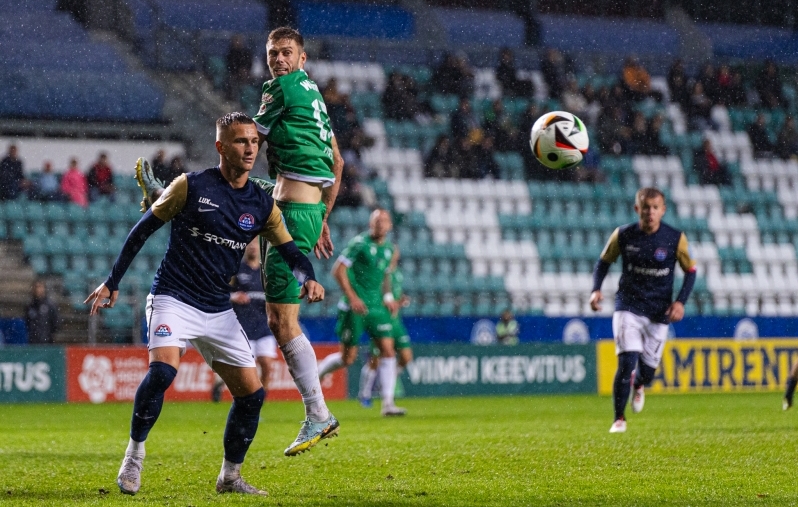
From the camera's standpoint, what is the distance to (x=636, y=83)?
25797 millimetres

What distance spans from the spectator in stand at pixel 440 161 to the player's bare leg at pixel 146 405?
17.0 metres

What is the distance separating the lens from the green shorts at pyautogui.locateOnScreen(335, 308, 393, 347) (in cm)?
1349

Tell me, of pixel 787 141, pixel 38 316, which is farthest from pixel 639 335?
pixel 787 141

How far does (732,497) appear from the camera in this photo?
19.1 ft

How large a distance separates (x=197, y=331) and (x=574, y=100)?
19.6 meters

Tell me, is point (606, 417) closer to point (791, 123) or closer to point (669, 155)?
point (669, 155)

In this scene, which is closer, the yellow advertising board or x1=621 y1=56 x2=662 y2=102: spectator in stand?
the yellow advertising board

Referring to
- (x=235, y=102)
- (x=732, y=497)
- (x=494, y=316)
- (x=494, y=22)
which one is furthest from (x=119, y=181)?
(x=732, y=497)

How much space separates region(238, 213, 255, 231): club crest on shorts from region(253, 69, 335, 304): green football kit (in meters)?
0.73

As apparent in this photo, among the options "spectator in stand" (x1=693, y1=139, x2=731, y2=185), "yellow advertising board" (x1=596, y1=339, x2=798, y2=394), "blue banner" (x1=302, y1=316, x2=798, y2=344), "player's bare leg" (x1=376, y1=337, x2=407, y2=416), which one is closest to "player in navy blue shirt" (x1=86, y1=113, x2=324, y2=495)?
"player's bare leg" (x1=376, y1=337, x2=407, y2=416)

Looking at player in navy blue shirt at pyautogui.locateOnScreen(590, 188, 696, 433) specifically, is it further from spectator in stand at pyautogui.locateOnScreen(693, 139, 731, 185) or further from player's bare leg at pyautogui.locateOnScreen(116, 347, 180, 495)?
spectator in stand at pyautogui.locateOnScreen(693, 139, 731, 185)

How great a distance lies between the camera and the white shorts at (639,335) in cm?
1013

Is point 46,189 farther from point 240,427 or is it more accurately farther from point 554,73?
point 240,427

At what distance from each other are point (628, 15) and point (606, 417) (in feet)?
60.8
